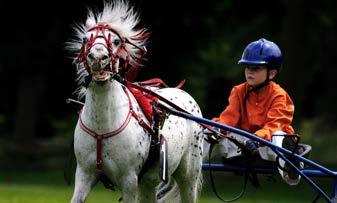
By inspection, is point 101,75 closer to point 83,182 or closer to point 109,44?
point 109,44

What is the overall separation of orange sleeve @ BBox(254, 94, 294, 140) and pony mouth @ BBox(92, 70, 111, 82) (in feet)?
6.20

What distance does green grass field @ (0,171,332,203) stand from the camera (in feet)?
57.8

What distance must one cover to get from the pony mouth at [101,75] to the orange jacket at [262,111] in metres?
1.89

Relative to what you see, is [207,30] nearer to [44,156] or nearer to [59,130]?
[44,156]

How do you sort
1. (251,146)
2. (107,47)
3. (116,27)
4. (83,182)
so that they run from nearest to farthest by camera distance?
(107,47) < (83,182) < (116,27) < (251,146)

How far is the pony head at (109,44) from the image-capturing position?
8.37m

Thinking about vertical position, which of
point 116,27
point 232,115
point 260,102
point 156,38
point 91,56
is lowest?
point 156,38

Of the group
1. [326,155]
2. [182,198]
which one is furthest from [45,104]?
[182,198]

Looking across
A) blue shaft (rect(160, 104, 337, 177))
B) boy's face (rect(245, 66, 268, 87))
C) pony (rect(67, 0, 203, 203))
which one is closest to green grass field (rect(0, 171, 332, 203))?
boy's face (rect(245, 66, 268, 87))

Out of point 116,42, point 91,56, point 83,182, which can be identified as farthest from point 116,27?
point 83,182

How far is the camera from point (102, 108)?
28.4ft

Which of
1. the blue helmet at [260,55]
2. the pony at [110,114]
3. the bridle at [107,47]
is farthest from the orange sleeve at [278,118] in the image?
the bridle at [107,47]

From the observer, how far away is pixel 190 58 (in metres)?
32.8

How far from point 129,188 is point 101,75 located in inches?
38.8
